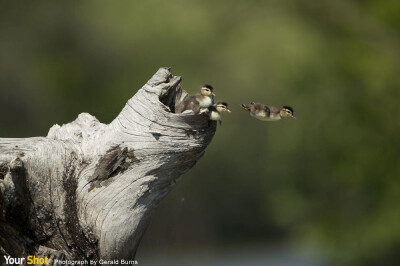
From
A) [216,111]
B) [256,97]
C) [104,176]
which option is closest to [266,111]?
[216,111]

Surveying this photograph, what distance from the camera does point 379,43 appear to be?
1323 cm

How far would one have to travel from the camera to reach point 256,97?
1372cm

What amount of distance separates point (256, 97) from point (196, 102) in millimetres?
9767

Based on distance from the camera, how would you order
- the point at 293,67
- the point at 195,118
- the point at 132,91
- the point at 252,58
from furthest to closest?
the point at 252,58 < the point at 132,91 < the point at 293,67 < the point at 195,118

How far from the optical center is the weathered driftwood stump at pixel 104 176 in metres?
3.79

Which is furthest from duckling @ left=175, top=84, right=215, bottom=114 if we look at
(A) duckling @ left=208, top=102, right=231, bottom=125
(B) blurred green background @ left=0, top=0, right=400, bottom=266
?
(B) blurred green background @ left=0, top=0, right=400, bottom=266

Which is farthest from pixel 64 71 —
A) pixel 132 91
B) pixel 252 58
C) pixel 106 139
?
pixel 106 139

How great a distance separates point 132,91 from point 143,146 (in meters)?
9.81

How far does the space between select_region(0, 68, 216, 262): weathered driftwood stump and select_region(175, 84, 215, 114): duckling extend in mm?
54

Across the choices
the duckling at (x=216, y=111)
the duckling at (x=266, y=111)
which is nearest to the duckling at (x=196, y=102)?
the duckling at (x=216, y=111)

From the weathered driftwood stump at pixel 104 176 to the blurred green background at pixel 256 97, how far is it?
5.83 metres

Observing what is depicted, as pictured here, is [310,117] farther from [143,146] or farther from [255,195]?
[143,146]

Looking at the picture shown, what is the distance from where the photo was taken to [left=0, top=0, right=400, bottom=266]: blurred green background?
452 inches

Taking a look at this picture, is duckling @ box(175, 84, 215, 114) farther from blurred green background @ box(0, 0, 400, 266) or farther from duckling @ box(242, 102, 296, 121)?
blurred green background @ box(0, 0, 400, 266)
